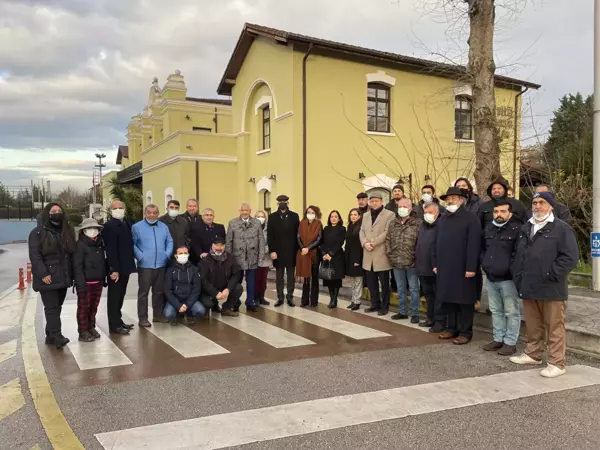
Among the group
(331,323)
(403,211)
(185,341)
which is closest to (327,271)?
(331,323)

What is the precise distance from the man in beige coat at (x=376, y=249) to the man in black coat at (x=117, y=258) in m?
3.77

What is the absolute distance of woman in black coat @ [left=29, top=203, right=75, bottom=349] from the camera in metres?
6.10

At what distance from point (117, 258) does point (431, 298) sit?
4730 millimetres

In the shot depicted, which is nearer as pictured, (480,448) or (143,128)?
(480,448)

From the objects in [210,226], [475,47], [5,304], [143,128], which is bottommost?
[5,304]

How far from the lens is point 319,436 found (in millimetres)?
3781

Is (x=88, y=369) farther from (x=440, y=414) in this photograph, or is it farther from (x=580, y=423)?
(x=580, y=423)

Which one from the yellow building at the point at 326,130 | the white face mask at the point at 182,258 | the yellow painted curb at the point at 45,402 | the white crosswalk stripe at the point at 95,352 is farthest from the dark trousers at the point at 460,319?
the yellow building at the point at 326,130

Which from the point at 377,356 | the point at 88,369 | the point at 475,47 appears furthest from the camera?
the point at 475,47

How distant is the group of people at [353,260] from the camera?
17.9ft

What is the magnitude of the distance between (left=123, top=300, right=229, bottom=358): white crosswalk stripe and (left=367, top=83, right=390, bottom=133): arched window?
38.8ft

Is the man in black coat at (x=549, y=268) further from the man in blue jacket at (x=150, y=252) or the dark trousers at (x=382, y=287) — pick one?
the man in blue jacket at (x=150, y=252)

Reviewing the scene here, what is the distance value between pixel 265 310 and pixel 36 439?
17.3ft

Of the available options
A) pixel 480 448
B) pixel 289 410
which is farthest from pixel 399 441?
pixel 289 410
